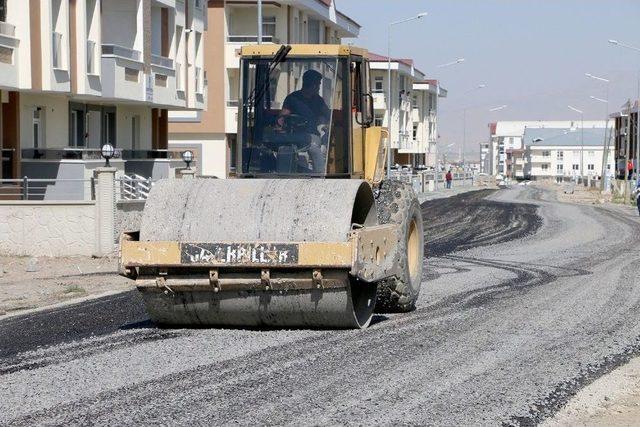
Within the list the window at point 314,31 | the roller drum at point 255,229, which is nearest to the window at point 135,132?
the window at point 314,31

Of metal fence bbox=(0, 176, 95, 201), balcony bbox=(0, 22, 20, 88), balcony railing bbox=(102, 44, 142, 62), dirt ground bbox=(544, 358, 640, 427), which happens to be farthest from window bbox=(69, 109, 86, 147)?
dirt ground bbox=(544, 358, 640, 427)

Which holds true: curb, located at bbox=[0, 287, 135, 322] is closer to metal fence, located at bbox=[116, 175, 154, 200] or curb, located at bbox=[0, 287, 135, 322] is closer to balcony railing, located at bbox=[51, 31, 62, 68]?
metal fence, located at bbox=[116, 175, 154, 200]

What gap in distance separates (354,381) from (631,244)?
61.4ft

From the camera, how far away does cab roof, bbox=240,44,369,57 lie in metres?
14.2

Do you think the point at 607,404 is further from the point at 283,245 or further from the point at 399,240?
the point at 399,240

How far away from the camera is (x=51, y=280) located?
20.4 meters

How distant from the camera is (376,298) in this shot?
13.8 meters

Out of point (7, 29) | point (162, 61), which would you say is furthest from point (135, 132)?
point (7, 29)

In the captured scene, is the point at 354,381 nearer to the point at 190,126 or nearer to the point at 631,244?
the point at 631,244

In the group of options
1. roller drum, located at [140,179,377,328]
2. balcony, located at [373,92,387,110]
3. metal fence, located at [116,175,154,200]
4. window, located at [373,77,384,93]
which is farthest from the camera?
window, located at [373,77,384,93]

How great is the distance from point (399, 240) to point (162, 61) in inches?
1051

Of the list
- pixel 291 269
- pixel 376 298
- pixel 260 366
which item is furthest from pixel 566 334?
pixel 260 366

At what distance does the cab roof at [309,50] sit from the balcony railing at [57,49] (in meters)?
16.4

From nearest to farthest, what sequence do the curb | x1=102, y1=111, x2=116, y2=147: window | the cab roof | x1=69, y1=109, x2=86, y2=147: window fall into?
the cab roof
the curb
x1=69, y1=109, x2=86, y2=147: window
x1=102, y1=111, x2=116, y2=147: window
